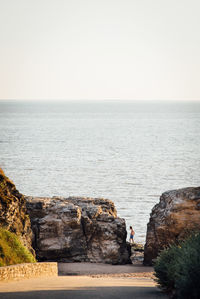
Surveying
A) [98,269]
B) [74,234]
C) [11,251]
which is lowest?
[98,269]

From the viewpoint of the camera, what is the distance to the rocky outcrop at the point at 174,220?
84.7ft

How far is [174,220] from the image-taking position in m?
26.0

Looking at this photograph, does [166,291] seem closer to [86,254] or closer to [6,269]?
[6,269]

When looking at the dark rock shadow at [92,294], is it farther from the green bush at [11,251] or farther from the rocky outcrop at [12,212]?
the rocky outcrop at [12,212]

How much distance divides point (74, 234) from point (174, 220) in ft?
16.8

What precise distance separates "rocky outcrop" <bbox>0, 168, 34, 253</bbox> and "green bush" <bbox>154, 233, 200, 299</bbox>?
912 centimetres

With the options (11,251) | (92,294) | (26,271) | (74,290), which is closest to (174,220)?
(11,251)

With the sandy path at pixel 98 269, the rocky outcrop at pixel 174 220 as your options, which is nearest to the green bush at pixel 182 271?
the sandy path at pixel 98 269

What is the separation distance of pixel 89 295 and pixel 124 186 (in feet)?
145

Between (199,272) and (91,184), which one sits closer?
(199,272)

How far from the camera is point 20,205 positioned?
2362 cm

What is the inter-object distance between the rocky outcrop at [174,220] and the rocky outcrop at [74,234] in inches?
62.0

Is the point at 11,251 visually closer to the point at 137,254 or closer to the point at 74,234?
the point at 74,234

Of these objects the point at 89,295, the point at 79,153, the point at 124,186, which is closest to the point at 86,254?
the point at 89,295
